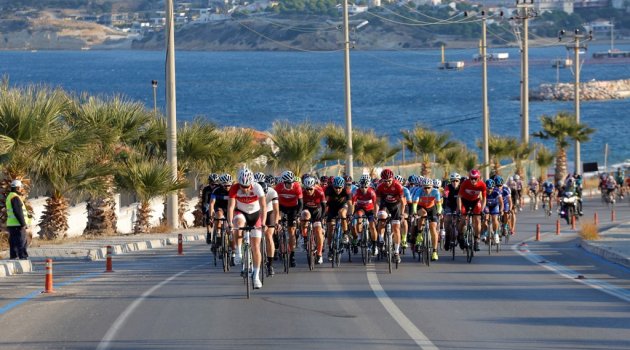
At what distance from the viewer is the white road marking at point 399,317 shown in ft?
45.0

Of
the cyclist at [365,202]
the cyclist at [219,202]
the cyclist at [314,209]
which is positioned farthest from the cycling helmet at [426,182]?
the cyclist at [219,202]

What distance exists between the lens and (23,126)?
26.6m

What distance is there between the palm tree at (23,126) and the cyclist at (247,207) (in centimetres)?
999

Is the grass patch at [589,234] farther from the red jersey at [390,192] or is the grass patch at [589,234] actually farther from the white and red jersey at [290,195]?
the white and red jersey at [290,195]

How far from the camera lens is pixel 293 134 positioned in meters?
41.9

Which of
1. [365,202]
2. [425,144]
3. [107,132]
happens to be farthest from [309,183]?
[425,144]

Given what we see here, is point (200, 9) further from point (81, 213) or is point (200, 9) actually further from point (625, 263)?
point (625, 263)

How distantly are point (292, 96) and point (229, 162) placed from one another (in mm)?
129090

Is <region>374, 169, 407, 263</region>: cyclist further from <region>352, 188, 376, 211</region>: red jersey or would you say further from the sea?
the sea

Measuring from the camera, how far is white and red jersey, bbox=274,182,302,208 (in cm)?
2175

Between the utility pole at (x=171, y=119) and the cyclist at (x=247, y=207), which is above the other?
the utility pole at (x=171, y=119)

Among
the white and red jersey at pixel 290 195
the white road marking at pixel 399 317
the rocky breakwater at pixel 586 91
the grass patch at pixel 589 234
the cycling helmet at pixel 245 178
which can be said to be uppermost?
the rocky breakwater at pixel 586 91

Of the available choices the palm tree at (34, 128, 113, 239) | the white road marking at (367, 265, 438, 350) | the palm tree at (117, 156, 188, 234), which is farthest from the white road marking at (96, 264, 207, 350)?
the palm tree at (117, 156, 188, 234)

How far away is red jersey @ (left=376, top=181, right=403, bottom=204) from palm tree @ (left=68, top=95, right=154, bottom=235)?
10183mm
